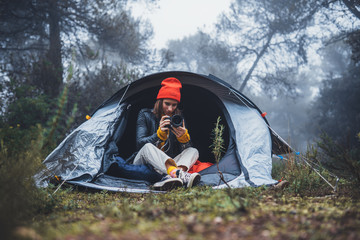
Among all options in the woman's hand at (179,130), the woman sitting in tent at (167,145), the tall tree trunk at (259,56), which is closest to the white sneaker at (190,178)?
the woman sitting in tent at (167,145)

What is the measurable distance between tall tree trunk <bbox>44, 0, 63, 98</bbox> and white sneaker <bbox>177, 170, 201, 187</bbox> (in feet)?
16.0

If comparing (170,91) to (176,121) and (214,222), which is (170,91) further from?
(214,222)

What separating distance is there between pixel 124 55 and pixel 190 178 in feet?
25.0

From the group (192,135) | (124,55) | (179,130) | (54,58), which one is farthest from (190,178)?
(124,55)

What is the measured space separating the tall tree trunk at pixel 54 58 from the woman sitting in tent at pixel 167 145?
3889mm

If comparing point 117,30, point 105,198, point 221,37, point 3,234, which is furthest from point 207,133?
point 221,37

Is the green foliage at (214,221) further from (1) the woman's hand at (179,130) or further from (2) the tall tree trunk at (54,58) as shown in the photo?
(2) the tall tree trunk at (54,58)

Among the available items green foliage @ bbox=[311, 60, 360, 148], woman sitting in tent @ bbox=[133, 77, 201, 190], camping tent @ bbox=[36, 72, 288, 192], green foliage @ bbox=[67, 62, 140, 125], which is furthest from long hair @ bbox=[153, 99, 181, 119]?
green foliage @ bbox=[311, 60, 360, 148]

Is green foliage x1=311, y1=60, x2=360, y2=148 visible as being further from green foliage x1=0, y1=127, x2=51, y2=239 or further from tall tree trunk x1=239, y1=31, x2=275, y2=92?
green foliage x1=0, y1=127, x2=51, y2=239

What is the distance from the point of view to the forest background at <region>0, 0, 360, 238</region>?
5.14 m

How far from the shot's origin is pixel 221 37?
480 inches

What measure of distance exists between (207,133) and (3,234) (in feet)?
11.6

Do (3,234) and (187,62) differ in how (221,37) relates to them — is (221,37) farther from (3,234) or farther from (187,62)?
(3,234)

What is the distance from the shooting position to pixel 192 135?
415cm
